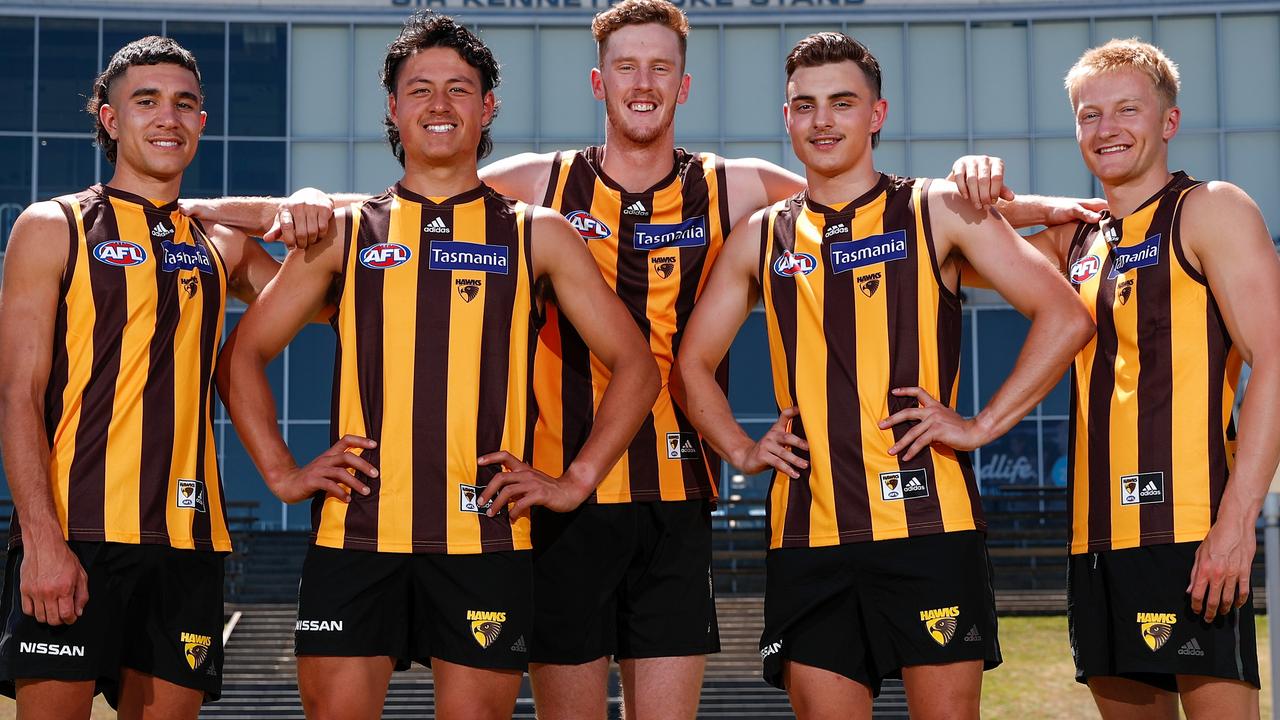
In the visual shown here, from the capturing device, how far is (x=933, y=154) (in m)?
24.5

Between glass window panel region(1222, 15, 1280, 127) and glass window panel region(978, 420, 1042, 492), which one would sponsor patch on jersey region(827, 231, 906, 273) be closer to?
glass window panel region(978, 420, 1042, 492)

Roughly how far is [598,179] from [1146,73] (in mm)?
2047

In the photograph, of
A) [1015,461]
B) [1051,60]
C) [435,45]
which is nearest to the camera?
[435,45]

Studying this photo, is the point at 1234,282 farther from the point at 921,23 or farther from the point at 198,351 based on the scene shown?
the point at 921,23

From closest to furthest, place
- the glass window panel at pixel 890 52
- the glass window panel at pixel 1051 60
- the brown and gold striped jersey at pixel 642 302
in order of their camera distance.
Answer: 1. the brown and gold striped jersey at pixel 642 302
2. the glass window panel at pixel 1051 60
3. the glass window panel at pixel 890 52

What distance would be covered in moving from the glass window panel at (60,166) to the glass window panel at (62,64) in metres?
0.32

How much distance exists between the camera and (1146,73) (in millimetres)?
4914

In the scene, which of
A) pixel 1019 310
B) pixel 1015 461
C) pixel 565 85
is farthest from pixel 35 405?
pixel 1015 461

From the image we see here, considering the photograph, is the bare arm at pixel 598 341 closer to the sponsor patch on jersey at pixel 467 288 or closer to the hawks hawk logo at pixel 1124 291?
the sponsor patch on jersey at pixel 467 288

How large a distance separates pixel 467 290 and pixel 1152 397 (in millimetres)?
2331

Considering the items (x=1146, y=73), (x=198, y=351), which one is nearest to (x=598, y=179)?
(x=198, y=351)

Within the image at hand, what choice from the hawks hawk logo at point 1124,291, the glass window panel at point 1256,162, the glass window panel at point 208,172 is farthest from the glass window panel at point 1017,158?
the hawks hawk logo at point 1124,291

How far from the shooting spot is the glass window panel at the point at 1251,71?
78.6 feet

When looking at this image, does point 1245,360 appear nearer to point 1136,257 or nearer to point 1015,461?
point 1136,257
